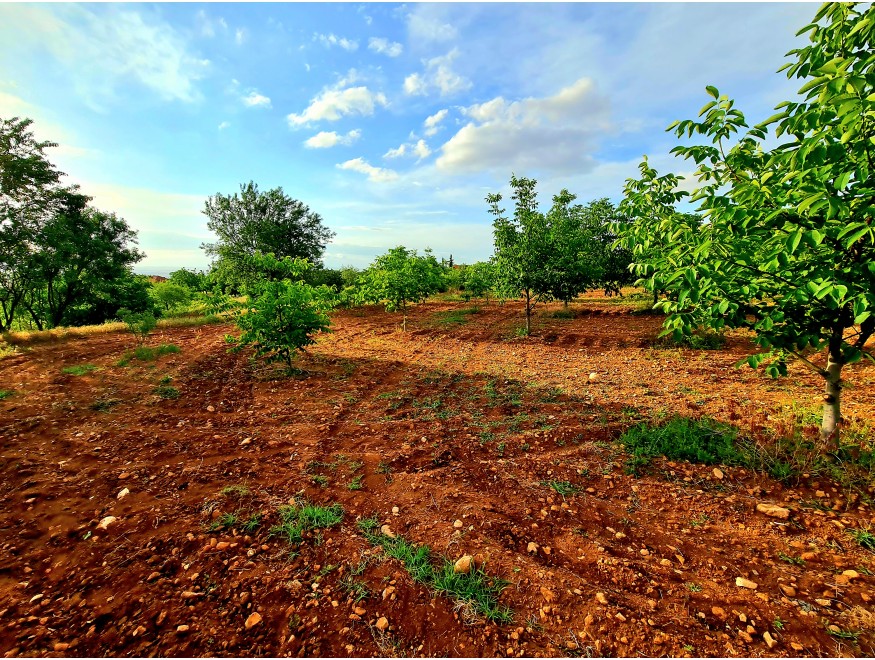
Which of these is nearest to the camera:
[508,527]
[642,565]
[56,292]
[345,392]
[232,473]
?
[642,565]

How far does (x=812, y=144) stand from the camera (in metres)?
2.38

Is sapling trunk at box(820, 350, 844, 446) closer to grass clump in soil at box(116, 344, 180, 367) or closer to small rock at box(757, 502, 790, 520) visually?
small rock at box(757, 502, 790, 520)

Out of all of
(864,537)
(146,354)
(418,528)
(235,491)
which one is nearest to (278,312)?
(235,491)

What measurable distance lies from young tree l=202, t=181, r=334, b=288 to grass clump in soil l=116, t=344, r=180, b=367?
14.2m

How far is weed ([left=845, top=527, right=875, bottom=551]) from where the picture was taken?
276 cm

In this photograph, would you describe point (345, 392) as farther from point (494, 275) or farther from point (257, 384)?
point (494, 275)

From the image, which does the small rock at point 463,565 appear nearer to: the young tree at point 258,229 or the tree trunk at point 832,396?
the tree trunk at point 832,396

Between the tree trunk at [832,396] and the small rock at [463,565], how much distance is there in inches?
170

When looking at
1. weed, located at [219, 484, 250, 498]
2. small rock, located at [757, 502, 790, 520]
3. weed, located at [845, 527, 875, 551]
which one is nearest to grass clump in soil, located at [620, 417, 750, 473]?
Answer: small rock, located at [757, 502, 790, 520]

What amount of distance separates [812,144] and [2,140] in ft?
94.9

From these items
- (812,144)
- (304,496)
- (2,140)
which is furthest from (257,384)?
(2,140)

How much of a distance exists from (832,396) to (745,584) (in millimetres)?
2787

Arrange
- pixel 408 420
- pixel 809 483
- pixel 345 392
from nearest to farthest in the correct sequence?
pixel 809 483 < pixel 408 420 < pixel 345 392

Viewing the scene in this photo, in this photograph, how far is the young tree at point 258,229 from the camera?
990 inches
